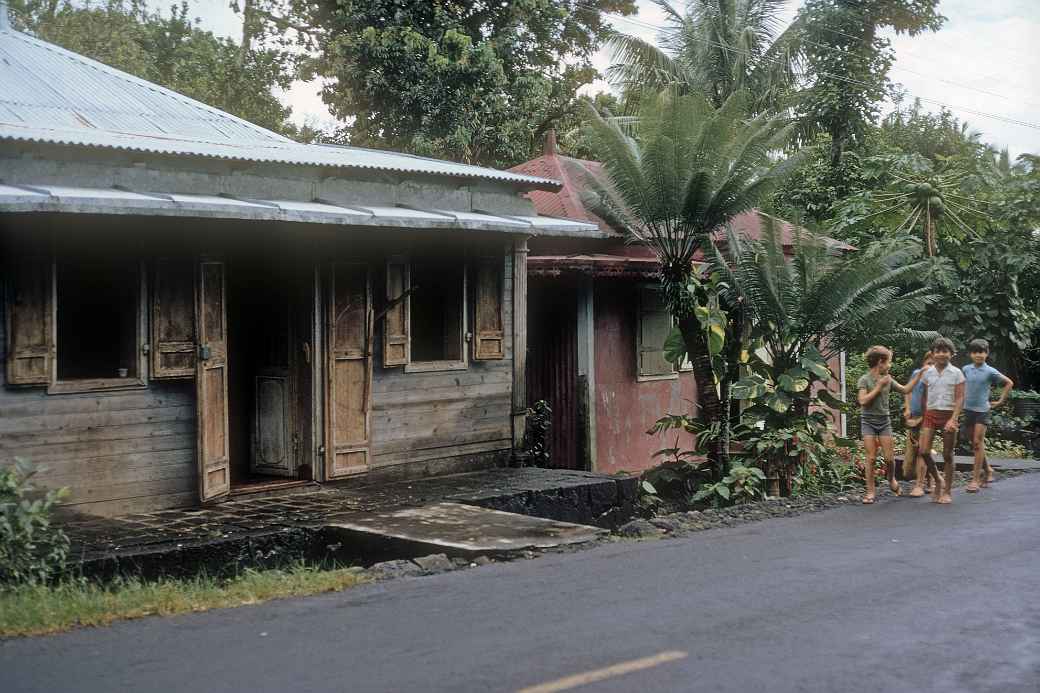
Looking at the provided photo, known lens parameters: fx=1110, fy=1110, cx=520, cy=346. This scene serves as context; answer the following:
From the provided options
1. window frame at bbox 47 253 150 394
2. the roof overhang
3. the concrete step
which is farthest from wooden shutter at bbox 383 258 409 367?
window frame at bbox 47 253 150 394

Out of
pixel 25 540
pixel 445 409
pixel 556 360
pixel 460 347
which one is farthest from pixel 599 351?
pixel 25 540

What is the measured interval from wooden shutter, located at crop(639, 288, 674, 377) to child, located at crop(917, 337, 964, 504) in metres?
4.05

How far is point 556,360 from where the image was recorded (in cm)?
1458

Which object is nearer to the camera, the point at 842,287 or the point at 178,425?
the point at 178,425

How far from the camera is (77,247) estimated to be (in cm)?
Result: 916

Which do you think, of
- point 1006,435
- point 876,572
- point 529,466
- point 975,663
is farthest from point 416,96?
point 975,663

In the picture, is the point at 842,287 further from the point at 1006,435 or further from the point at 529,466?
the point at 1006,435

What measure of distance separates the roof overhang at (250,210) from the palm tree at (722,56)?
52.3 ft

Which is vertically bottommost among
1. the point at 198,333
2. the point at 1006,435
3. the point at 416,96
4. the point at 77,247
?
the point at 1006,435

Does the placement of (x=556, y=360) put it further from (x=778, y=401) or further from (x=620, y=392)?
(x=778, y=401)

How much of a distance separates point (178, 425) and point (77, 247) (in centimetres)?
177

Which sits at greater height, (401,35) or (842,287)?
(401,35)

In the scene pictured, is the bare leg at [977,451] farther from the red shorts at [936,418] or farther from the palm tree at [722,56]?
the palm tree at [722,56]

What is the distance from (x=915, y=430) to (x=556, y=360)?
4517 millimetres
